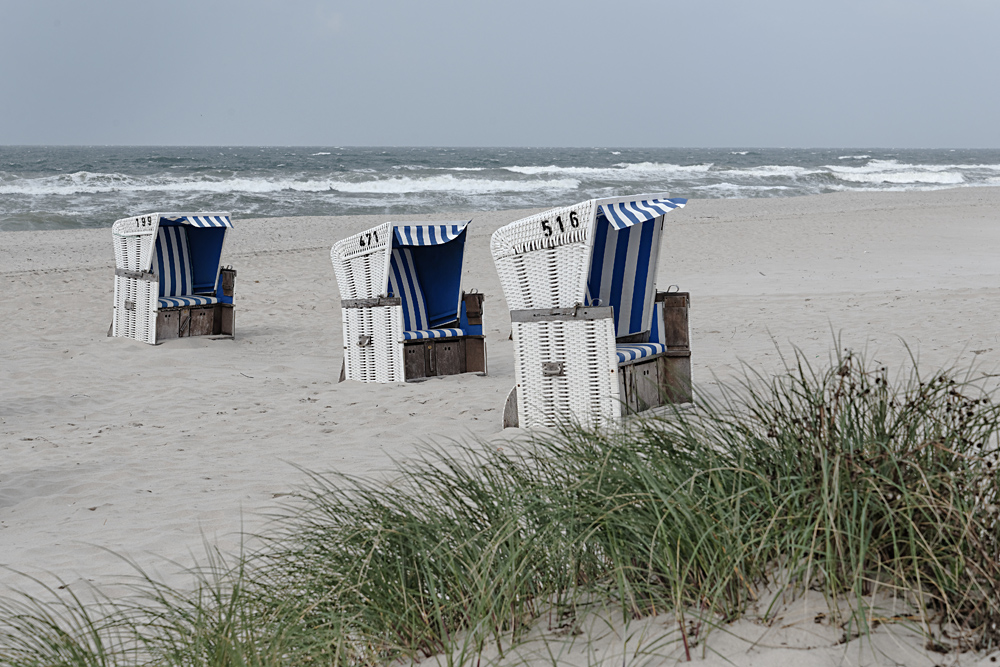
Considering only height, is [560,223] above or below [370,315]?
above

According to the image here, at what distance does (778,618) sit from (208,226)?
7.89m

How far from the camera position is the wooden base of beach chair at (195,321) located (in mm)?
9023

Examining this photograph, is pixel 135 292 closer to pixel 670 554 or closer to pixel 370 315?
pixel 370 315

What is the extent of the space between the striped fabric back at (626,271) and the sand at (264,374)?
611 mm

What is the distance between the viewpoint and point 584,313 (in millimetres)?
4941

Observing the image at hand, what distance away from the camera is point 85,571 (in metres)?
3.41

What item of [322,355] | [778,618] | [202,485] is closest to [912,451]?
[778,618]

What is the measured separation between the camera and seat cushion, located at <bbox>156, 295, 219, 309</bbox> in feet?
29.3

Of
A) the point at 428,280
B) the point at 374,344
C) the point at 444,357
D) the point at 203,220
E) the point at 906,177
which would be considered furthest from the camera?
the point at 906,177

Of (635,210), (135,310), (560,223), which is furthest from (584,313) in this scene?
(135,310)

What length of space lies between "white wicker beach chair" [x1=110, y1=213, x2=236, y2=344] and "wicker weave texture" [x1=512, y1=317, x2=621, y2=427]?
16.0 feet

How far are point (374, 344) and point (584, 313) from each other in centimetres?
249

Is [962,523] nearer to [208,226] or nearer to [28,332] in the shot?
[208,226]

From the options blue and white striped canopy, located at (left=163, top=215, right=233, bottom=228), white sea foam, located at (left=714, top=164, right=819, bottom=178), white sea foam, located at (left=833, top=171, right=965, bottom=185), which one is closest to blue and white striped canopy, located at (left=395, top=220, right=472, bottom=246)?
blue and white striped canopy, located at (left=163, top=215, right=233, bottom=228)
